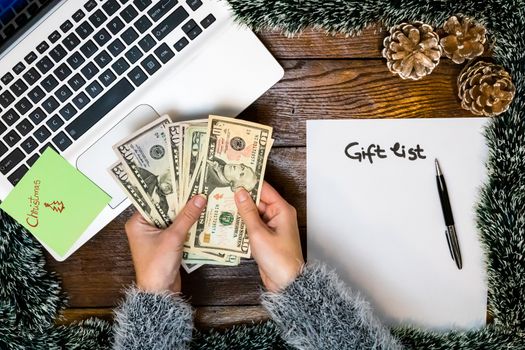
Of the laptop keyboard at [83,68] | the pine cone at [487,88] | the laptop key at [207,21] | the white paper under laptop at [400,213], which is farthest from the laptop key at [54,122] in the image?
the pine cone at [487,88]

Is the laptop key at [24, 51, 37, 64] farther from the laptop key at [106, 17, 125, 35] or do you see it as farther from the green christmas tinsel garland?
the green christmas tinsel garland

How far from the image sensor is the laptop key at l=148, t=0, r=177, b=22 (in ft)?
2.40

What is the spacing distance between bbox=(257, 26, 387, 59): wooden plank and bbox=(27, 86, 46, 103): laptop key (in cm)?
31

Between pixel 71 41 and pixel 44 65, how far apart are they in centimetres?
5

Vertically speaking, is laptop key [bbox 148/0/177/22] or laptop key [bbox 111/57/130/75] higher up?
laptop key [bbox 148/0/177/22]

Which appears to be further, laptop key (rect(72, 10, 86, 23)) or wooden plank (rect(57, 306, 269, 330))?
wooden plank (rect(57, 306, 269, 330))

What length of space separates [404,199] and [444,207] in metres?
0.06

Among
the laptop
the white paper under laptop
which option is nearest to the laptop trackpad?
the laptop

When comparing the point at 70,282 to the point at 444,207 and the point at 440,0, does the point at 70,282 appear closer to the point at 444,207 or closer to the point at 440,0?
Result: the point at 444,207

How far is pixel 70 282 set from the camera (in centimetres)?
84

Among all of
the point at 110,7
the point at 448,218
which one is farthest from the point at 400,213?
the point at 110,7

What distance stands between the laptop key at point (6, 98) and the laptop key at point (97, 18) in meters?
0.15

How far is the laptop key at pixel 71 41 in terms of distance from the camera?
740 mm

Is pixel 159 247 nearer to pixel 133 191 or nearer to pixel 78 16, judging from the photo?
pixel 133 191
